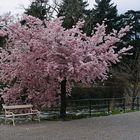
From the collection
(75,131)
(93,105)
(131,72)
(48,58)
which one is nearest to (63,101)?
(48,58)

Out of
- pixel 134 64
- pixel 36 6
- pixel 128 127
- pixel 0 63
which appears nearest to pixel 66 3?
pixel 36 6

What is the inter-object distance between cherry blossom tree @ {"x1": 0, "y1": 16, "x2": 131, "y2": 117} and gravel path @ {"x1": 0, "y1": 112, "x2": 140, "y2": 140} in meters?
2.63

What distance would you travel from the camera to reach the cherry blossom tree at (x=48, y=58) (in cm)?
1881

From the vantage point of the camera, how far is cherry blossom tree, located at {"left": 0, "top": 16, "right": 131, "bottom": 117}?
61.7 ft

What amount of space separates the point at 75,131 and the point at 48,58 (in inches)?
193

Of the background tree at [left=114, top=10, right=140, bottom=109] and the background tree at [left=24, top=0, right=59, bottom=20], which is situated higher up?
the background tree at [left=24, top=0, right=59, bottom=20]

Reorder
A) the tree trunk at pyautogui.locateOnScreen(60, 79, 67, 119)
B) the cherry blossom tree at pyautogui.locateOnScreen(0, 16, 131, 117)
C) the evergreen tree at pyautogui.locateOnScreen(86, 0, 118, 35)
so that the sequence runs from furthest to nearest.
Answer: the evergreen tree at pyautogui.locateOnScreen(86, 0, 118, 35) → the tree trunk at pyautogui.locateOnScreen(60, 79, 67, 119) → the cherry blossom tree at pyautogui.locateOnScreen(0, 16, 131, 117)

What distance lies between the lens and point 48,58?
19.3 meters

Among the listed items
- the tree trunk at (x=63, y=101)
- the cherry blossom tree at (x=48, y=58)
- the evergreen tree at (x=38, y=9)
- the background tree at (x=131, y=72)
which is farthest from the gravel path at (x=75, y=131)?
the evergreen tree at (x=38, y=9)

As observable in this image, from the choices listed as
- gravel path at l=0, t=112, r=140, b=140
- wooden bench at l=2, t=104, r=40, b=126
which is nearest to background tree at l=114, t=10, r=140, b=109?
wooden bench at l=2, t=104, r=40, b=126

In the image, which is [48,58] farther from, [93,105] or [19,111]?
[93,105]

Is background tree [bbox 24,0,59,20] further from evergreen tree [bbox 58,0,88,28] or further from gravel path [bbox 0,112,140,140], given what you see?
gravel path [bbox 0,112,140,140]

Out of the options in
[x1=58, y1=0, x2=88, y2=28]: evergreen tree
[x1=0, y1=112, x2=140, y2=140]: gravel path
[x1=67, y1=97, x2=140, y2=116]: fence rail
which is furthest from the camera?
[x1=58, y1=0, x2=88, y2=28]: evergreen tree

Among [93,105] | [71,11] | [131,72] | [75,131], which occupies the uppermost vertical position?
[71,11]
